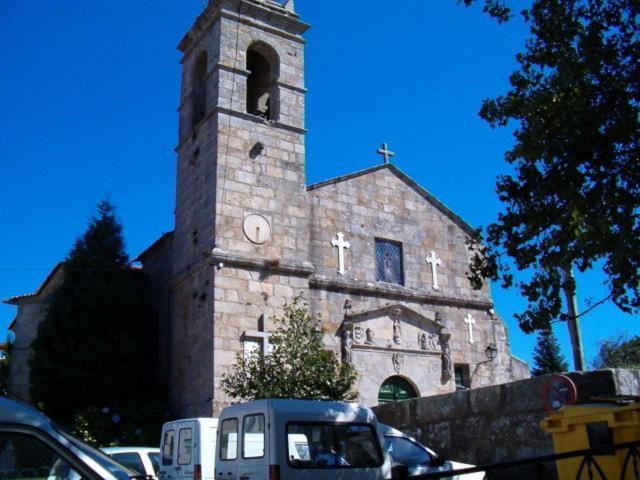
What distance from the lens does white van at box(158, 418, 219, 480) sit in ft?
34.2

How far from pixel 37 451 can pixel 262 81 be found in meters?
17.3

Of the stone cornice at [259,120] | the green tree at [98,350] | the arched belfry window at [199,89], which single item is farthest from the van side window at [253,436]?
the arched belfry window at [199,89]

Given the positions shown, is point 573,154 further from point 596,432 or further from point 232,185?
point 232,185

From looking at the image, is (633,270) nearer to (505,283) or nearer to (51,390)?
(505,283)

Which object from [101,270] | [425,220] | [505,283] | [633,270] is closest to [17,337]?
[101,270]

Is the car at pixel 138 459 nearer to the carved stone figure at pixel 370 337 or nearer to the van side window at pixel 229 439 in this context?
the van side window at pixel 229 439

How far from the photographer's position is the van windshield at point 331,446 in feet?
26.3

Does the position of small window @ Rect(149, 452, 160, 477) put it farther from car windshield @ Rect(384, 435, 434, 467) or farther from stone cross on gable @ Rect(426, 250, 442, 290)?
stone cross on gable @ Rect(426, 250, 442, 290)

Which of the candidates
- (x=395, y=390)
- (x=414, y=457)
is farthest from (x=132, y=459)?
(x=395, y=390)

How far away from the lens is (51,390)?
56.2 ft

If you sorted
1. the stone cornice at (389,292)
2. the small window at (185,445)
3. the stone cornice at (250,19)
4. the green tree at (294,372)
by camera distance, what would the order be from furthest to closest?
the stone cornice at (250,19)
the stone cornice at (389,292)
the green tree at (294,372)
the small window at (185,445)

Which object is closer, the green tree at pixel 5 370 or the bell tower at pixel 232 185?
the bell tower at pixel 232 185

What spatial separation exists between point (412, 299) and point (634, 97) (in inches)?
489

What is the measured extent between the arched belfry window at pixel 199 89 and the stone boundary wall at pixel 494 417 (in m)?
10.6
